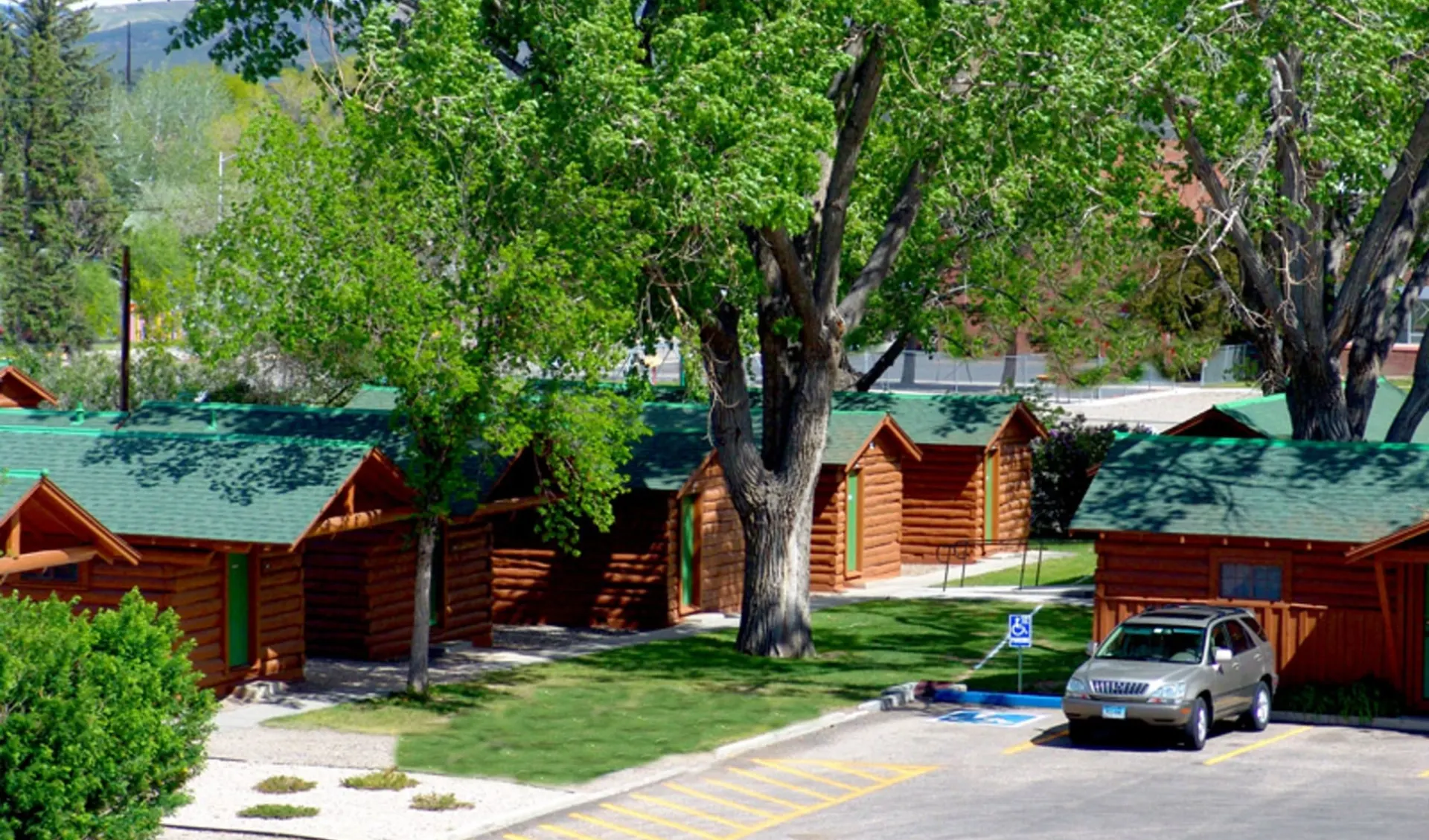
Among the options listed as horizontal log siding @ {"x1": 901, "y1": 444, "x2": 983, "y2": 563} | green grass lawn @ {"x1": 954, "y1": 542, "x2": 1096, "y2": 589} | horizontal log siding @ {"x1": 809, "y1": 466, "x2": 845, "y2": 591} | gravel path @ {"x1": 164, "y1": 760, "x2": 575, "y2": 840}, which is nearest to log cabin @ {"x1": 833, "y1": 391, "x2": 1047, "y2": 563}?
horizontal log siding @ {"x1": 901, "y1": 444, "x2": 983, "y2": 563}

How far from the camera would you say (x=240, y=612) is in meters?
29.7

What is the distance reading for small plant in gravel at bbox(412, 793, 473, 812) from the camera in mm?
22203

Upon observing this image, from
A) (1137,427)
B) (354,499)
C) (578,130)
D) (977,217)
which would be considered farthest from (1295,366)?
(1137,427)

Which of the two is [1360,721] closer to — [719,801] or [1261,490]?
[1261,490]

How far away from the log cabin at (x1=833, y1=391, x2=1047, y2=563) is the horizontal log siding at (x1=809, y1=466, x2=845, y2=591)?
449cm

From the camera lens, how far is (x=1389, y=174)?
3438cm

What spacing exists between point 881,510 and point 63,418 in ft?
58.9

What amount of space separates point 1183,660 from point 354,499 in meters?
12.0

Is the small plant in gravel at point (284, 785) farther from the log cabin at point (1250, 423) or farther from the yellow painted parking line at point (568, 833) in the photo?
the log cabin at point (1250, 423)

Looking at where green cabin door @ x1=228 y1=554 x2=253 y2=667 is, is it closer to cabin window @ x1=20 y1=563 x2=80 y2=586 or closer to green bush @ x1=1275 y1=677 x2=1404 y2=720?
cabin window @ x1=20 y1=563 x2=80 y2=586

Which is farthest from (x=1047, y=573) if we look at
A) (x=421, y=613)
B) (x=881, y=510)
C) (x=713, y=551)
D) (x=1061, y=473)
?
(x=421, y=613)

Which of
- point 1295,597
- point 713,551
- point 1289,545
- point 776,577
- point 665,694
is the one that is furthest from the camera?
point 713,551

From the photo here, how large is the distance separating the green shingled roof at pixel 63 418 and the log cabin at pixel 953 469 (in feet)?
57.0

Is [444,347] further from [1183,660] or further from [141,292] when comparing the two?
[141,292]
